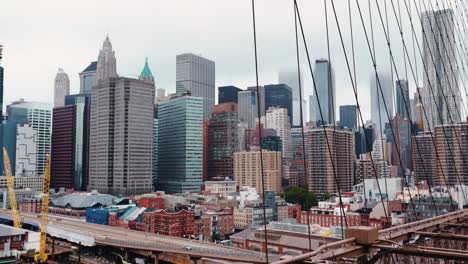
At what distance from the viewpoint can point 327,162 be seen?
59.3 metres

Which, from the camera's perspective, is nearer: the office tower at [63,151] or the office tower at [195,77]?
the office tower at [63,151]

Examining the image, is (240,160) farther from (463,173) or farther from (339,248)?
(339,248)

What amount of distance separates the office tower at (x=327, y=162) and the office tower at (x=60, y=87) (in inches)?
3677

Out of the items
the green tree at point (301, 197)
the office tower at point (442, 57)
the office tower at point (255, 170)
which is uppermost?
the office tower at point (442, 57)

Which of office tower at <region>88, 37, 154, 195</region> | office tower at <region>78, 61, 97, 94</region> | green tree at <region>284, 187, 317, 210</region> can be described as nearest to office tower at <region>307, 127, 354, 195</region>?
green tree at <region>284, 187, 317, 210</region>

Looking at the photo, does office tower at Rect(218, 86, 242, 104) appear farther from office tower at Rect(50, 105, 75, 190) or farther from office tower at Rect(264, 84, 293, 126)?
office tower at Rect(50, 105, 75, 190)

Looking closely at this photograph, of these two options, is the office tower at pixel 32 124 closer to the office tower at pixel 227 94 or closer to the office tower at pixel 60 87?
the office tower at pixel 60 87

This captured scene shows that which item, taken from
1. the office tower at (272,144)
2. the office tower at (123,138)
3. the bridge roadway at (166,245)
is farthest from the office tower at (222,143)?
the bridge roadway at (166,245)

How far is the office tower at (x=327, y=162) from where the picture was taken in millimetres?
59812

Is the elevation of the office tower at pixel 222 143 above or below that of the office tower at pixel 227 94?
below

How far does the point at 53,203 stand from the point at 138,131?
16294 millimetres

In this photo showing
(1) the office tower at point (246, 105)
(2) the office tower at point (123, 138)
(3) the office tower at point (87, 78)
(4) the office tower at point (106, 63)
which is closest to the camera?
(2) the office tower at point (123, 138)

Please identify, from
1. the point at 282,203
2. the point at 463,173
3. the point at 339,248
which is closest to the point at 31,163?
the point at 282,203

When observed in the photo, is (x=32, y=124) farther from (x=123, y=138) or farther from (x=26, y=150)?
(x=123, y=138)
